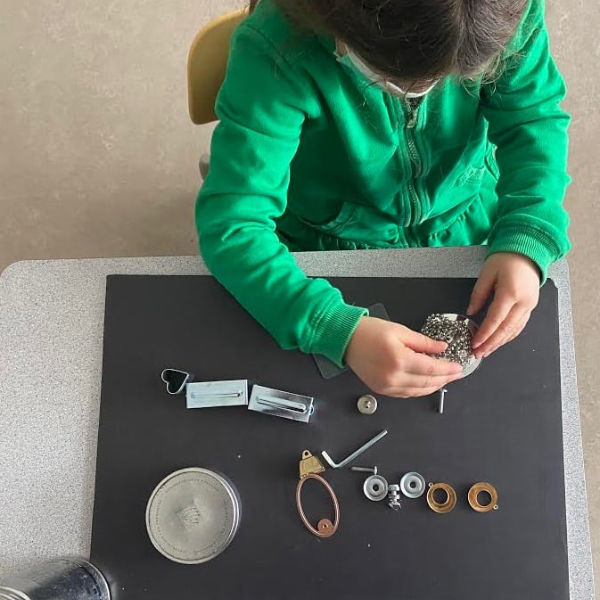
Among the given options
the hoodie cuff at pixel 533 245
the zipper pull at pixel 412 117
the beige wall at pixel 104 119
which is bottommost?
the hoodie cuff at pixel 533 245

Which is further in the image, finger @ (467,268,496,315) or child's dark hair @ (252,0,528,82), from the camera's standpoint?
finger @ (467,268,496,315)

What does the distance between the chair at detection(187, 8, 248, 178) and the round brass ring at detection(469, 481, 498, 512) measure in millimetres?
557

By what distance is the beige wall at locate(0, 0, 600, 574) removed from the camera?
144 centimetres

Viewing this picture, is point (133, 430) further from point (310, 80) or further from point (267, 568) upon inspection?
point (310, 80)

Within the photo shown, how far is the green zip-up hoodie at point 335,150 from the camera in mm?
672

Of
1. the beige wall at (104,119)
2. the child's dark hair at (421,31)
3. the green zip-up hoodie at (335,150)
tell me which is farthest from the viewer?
the beige wall at (104,119)

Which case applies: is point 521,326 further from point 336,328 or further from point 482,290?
point 336,328

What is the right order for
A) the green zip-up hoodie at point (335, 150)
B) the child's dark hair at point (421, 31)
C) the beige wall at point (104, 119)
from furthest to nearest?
the beige wall at point (104, 119)
the green zip-up hoodie at point (335, 150)
the child's dark hair at point (421, 31)

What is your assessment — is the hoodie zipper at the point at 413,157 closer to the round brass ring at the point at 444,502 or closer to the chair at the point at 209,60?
the chair at the point at 209,60

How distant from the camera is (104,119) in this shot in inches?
58.4

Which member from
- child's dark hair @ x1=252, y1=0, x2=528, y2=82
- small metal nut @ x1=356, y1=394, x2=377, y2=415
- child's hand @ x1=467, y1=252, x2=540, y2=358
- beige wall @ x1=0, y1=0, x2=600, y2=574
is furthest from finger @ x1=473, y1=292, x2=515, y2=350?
beige wall @ x1=0, y1=0, x2=600, y2=574

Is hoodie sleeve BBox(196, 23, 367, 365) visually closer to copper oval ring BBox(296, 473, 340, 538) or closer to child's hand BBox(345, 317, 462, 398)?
child's hand BBox(345, 317, 462, 398)

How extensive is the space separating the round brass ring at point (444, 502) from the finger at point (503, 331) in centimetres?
14

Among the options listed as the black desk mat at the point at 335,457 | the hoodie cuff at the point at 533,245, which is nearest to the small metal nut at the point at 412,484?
the black desk mat at the point at 335,457
